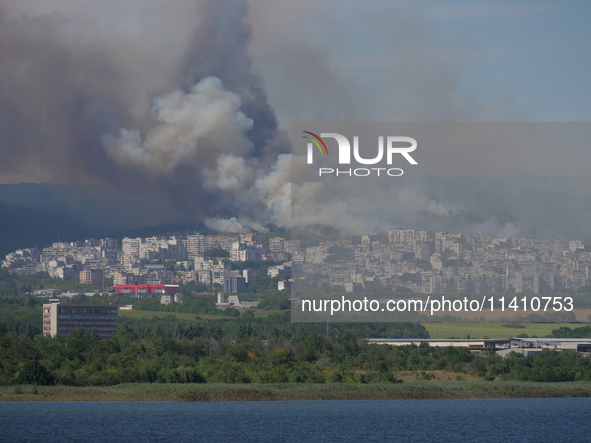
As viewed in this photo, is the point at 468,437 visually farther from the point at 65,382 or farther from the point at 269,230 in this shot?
the point at 269,230

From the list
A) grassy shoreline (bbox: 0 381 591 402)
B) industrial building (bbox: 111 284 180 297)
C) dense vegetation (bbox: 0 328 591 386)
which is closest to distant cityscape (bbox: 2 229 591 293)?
dense vegetation (bbox: 0 328 591 386)

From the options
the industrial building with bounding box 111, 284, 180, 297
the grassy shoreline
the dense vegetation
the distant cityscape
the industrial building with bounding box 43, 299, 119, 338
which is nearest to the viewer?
the grassy shoreline

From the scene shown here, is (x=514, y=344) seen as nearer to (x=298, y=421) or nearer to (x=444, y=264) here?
(x=444, y=264)

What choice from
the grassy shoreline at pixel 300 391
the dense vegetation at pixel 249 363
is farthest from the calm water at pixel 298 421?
the dense vegetation at pixel 249 363

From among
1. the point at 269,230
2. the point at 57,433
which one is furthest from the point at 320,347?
the point at 269,230

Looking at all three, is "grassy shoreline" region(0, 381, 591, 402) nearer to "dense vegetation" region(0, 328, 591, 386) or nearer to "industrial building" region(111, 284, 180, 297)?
"dense vegetation" region(0, 328, 591, 386)
